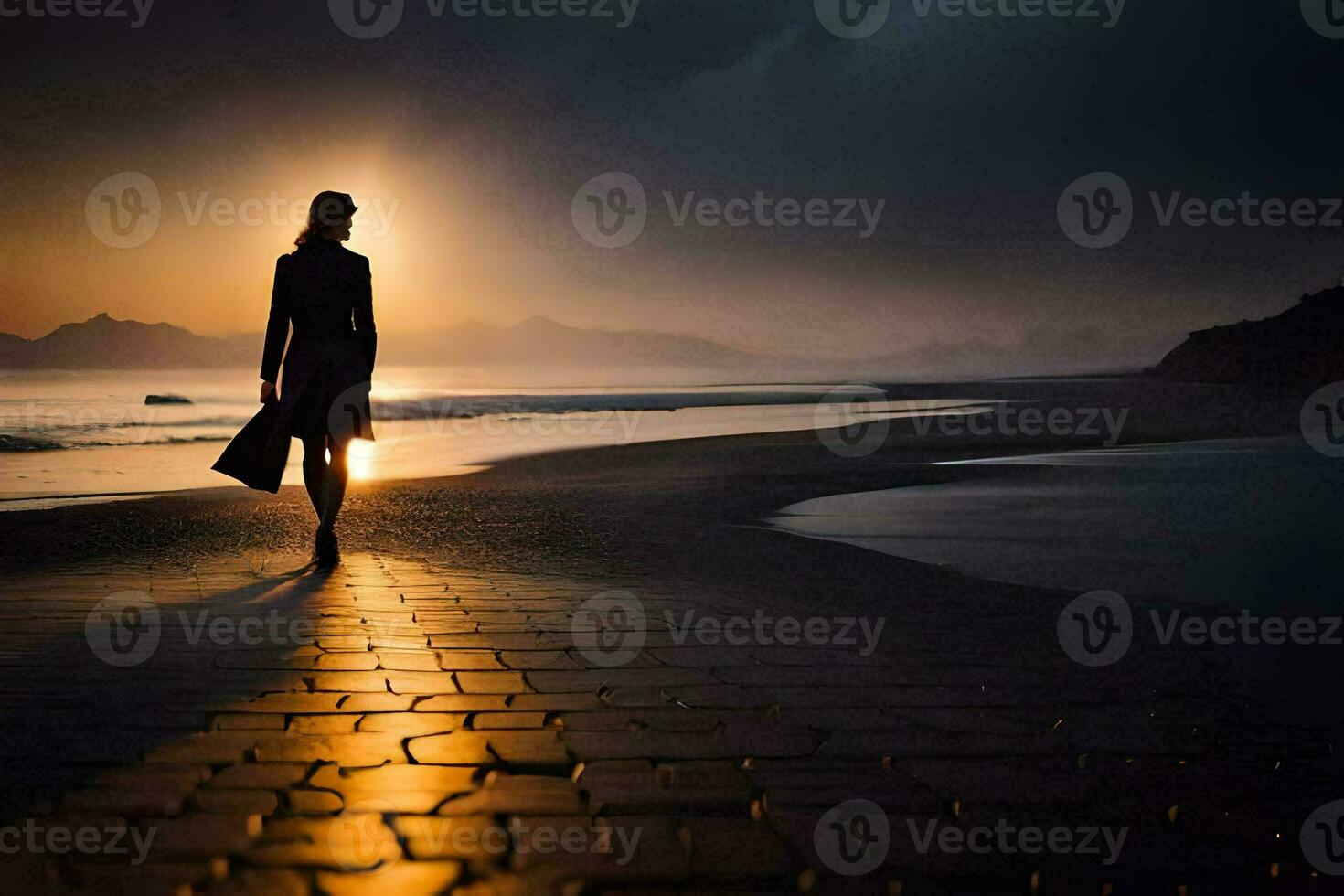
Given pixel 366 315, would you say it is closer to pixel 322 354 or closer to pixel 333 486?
pixel 322 354

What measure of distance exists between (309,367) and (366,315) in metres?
0.57

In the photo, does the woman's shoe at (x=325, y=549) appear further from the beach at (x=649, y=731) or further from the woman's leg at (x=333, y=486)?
the beach at (x=649, y=731)

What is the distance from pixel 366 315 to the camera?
7.27 metres

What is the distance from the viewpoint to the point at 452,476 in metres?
14.3

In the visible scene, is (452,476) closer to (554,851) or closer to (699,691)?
(699,691)

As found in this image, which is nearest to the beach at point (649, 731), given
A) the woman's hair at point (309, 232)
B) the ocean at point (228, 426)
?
the woman's hair at point (309, 232)

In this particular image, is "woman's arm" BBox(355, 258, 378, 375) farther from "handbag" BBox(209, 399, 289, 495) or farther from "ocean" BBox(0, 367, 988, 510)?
"ocean" BBox(0, 367, 988, 510)

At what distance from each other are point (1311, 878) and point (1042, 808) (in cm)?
65

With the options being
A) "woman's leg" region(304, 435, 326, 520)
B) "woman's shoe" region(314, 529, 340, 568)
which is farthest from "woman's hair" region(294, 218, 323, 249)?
"woman's shoe" region(314, 529, 340, 568)

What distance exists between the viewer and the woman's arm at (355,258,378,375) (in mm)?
7191

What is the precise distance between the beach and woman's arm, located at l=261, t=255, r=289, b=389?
54.0 inches

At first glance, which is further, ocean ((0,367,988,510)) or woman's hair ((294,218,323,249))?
ocean ((0,367,988,510))

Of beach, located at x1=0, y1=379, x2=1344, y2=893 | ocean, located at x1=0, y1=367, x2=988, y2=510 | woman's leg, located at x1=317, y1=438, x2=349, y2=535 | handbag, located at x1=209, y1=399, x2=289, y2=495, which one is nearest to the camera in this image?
beach, located at x1=0, y1=379, x2=1344, y2=893

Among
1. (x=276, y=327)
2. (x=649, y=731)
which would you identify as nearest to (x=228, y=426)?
(x=276, y=327)
